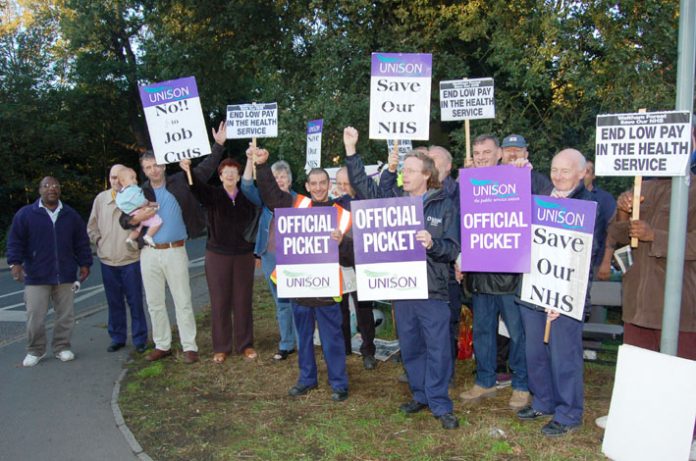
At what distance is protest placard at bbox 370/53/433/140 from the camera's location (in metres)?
5.91

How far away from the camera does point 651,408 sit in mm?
4184

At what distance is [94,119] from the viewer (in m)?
28.2

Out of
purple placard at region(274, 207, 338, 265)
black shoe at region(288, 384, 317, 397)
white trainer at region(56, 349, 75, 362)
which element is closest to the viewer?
purple placard at region(274, 207, 338, 265)

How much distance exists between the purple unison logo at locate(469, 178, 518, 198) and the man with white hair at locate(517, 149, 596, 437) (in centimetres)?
33

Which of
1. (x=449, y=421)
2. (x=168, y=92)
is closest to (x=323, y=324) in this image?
(x=449, y=421)

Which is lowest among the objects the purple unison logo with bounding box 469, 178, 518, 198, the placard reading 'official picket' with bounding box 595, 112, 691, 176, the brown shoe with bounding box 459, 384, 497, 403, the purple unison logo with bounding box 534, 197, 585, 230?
the brown shoe with bounding box 459, 384, 497, 403

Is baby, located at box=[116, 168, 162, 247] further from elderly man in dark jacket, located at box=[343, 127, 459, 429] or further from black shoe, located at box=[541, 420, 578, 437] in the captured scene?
black shoe, located at box=[541, 420, 578, 437]

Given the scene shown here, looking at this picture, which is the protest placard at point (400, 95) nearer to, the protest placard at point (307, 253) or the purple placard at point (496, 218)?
the protest placard at point (307, 253)

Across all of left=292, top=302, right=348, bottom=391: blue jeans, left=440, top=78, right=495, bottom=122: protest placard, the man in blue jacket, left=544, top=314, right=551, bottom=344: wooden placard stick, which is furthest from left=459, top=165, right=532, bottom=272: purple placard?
the man in blue jacket

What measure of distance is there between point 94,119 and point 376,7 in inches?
829

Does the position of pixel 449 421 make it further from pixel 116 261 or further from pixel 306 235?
pixel 116 261

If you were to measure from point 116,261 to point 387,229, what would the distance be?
4133 millimetres

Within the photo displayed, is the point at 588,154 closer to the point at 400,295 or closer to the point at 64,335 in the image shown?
the point at 400,295

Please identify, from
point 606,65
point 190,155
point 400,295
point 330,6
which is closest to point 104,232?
point 190,155
